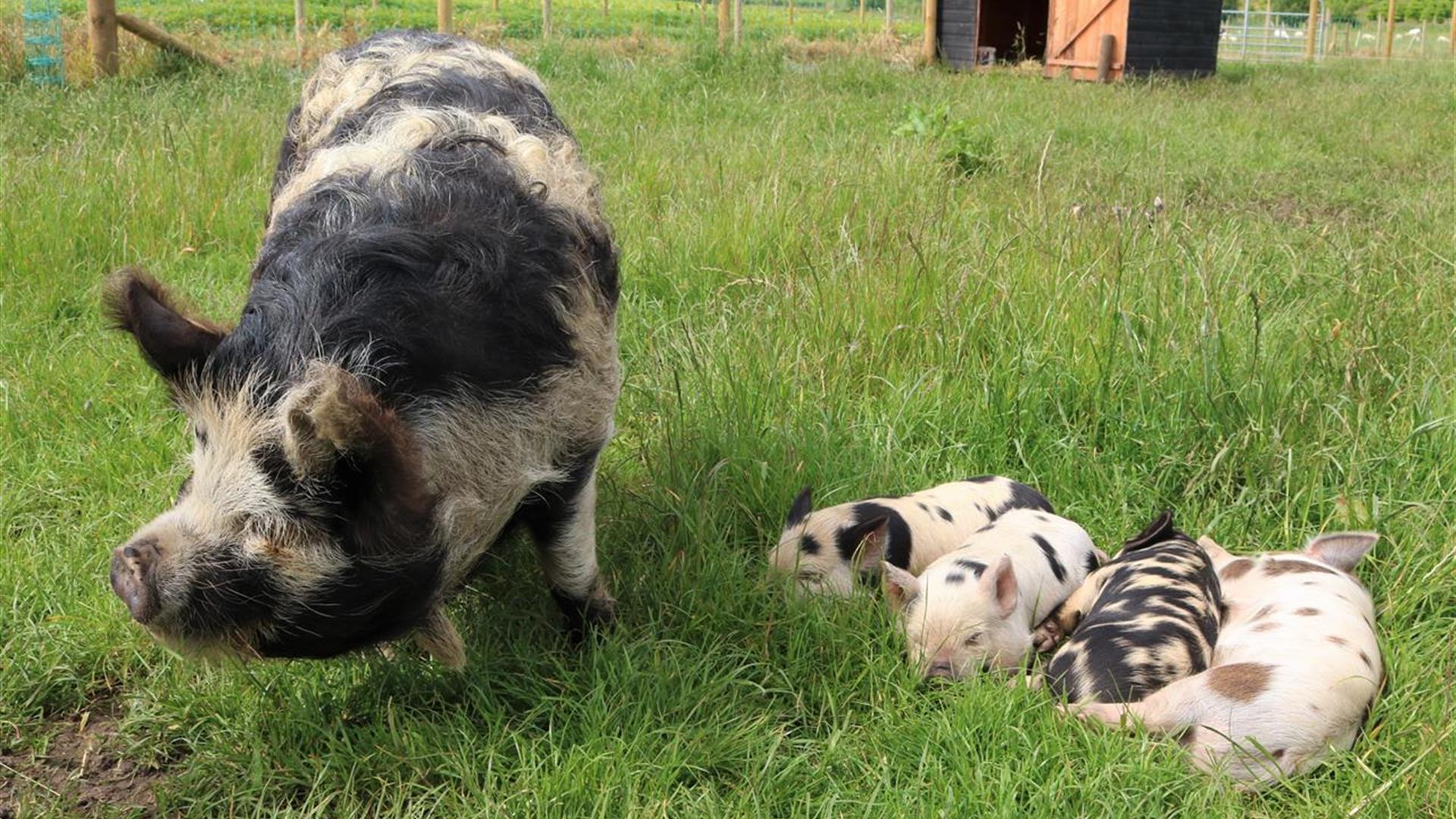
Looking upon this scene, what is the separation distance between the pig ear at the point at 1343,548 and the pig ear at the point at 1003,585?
32.9 inches

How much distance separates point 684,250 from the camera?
540cm

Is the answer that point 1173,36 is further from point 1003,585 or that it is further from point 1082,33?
point 1003,585

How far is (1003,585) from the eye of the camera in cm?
320

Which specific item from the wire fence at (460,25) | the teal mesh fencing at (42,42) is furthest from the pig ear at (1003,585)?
the teal mesh fencing at (42,42)

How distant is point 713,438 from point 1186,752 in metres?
1.71

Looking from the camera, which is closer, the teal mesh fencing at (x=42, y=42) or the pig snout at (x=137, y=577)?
the pig snout at (x=137, y=577)

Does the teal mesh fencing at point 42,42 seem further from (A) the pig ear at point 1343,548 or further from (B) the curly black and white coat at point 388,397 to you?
(A) the pig ear at point 1343,548

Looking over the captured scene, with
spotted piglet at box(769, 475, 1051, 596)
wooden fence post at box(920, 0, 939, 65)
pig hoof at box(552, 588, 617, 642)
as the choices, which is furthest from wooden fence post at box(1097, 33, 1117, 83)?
pig hoof at box(552, 588, 617, 642)

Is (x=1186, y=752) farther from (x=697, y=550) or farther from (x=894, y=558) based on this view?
(x=697, y=550)

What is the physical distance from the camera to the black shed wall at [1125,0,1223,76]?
14.0 meters

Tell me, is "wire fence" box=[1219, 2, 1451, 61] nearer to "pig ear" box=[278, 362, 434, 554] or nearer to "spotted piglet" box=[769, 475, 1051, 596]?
"spotted piglet" box=[769, 475, 1051, 596]

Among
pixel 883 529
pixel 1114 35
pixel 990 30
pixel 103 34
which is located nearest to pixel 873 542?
pixel 883 529

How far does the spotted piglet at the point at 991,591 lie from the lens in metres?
3.13

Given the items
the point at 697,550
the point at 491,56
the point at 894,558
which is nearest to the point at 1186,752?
the point at 894,558
